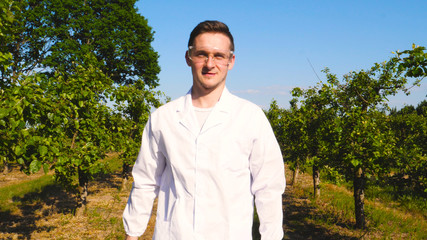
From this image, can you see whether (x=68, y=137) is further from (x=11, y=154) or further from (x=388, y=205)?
(x=388, y=205)

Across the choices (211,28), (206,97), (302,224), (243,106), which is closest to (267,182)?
(243,106)

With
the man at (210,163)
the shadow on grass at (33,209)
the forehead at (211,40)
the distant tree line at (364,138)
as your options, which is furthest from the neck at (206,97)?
the shadow on grass at (33,209)

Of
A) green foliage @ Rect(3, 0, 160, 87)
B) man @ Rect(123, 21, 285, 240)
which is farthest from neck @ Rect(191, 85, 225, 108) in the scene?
green foliage @ Rect(3, 0, 160, 87)

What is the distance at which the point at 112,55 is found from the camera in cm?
2439

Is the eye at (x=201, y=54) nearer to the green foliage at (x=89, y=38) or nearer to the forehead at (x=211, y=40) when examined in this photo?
the forehead at (x=211, y=40)

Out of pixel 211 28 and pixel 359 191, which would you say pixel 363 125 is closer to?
pixel 359 191

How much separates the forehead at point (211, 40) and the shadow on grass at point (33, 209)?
951 centimetres

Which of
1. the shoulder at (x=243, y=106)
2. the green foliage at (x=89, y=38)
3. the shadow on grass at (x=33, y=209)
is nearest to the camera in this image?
the shoulder at (x=243, y=106)

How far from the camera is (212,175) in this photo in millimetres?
1873

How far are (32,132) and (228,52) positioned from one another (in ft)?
15.1

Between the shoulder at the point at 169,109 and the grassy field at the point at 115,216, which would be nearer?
the shoulder at the point at 169,109

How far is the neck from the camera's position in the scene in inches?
81.5

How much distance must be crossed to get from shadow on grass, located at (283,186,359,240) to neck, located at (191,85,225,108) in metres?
8.48

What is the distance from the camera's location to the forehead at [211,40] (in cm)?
195
